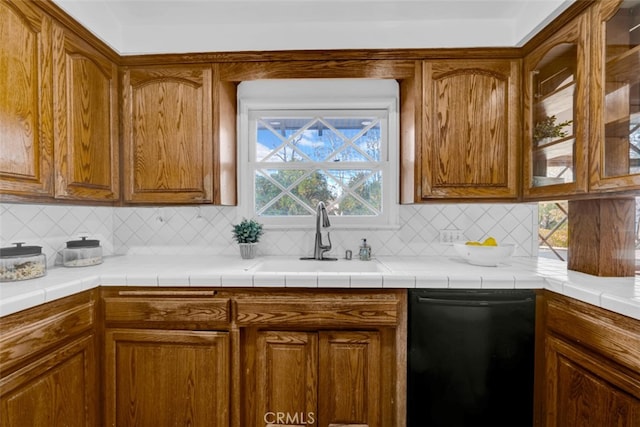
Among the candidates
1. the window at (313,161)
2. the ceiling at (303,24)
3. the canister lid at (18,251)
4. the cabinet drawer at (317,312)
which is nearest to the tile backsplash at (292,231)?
the window at (313,161)

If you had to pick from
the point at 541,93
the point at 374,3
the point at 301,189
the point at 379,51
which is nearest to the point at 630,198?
the point at 541,93

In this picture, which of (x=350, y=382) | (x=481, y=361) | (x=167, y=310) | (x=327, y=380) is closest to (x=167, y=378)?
(x=167, y=310)

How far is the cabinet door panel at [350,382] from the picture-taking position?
1425mm

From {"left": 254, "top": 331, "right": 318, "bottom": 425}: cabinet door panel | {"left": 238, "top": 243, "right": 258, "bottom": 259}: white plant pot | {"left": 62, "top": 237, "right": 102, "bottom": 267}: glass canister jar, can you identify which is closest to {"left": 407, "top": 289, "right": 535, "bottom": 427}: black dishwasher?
{"left": 254, "top": 331, "right": 318, "bottom": 425}: cabinet door panel

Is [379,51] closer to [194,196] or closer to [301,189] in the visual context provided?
[301,189]

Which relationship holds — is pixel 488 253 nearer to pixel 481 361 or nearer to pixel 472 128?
pixel 481 361

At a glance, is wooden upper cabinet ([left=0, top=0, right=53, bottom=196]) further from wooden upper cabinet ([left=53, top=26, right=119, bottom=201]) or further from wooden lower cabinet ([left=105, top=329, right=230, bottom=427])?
wooden lower cabinet ([left=105, top=329, right=230, bottom=427])

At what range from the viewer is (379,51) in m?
1.72

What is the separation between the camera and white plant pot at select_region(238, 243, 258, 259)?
191 centimetres

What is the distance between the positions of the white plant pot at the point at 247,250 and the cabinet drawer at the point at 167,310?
500 millimetres

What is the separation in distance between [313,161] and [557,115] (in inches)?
53.8

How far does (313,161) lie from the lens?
2145 mm

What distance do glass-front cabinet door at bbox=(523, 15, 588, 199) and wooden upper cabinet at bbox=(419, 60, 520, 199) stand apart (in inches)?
2.9

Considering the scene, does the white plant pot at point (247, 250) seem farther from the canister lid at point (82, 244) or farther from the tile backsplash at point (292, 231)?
the canister lid at point (82, 244)
